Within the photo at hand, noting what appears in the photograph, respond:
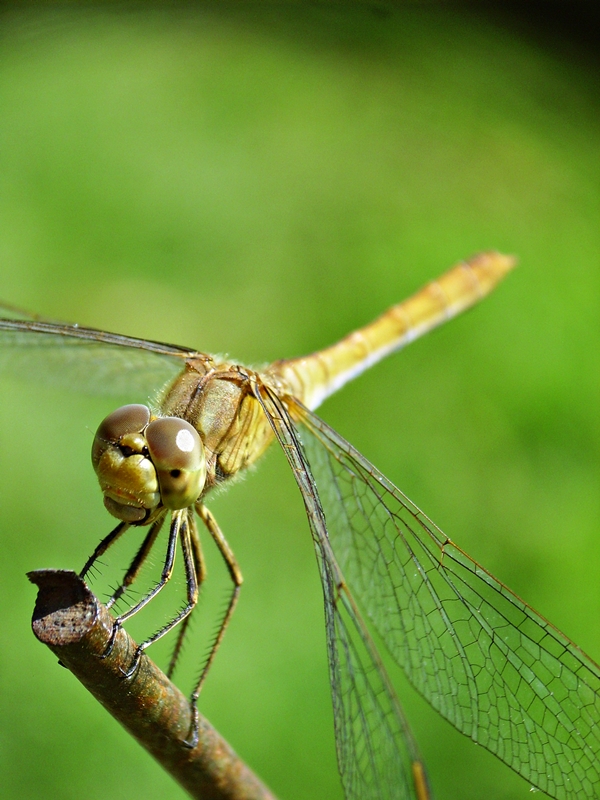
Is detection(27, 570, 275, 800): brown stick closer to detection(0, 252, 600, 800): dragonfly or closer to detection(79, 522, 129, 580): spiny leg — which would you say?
detection(0, 252, 600, 800): dragonfly

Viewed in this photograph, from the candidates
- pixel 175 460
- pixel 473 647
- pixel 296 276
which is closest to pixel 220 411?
pixel 175 460

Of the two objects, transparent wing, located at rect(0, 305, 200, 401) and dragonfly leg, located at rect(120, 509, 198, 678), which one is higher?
transparent wing, located at rect(0, 305, 200, 401)

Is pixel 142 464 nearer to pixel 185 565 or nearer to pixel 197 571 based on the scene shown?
pixel 185 565

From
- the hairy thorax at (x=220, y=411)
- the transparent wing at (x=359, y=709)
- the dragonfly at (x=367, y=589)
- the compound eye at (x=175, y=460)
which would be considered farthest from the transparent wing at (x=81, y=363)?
the transparent wing at (x=359, y=709)

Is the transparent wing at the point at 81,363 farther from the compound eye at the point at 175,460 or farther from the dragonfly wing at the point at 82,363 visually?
the compound eye at the point at 175,460

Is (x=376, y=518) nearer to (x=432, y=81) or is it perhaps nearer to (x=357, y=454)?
(x=357, y=454)

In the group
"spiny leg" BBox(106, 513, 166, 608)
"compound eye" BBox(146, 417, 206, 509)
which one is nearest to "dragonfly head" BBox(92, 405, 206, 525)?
"compound eye" BBox(146, 417, 206, 509)
